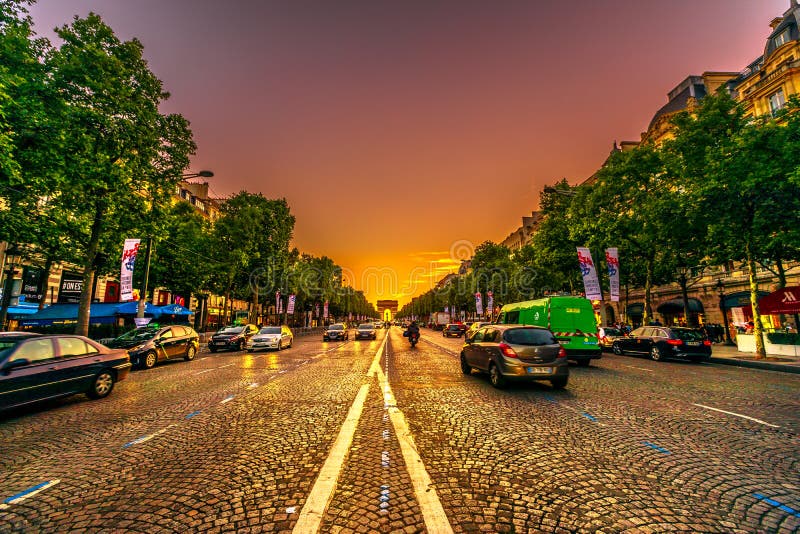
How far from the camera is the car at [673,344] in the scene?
16.4 meters

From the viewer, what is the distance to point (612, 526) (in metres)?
2.86

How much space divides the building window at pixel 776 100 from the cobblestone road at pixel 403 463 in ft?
97.0

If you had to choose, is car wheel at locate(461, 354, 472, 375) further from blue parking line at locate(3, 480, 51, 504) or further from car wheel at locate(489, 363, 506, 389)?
blue parking line at locate(3, 480, 51, 504)

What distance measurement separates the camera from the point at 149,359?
14.2 metres

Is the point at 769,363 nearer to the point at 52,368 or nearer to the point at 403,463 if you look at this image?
the point at 403,463

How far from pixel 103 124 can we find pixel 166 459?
61.1 feet

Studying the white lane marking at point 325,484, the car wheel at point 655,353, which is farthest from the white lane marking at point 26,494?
the car wheel at point 655,353

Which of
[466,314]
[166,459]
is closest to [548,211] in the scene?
[166,459]

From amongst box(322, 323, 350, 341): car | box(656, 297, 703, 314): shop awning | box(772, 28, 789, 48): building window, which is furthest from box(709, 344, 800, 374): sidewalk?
box(772, 28, 789, 48): building window

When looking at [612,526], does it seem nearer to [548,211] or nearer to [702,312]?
[548,211]

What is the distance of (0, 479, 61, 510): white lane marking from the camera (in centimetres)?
330

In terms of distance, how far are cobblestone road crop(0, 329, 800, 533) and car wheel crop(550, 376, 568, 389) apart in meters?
0.45

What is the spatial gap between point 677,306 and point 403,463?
1562 inches

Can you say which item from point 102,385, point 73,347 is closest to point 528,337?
point 102,385
